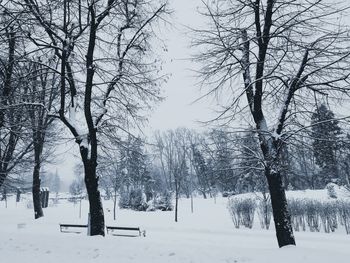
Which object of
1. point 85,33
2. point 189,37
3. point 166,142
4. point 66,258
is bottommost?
point 66,258

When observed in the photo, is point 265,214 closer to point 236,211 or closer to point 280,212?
point 236,211

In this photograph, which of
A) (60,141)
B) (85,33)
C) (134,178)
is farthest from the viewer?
(134,178)

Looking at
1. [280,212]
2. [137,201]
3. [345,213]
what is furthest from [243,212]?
[137,201]

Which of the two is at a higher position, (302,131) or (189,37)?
(189,37)

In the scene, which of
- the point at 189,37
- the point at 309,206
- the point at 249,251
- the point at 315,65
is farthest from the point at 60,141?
the point at 309,206

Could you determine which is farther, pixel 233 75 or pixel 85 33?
pixel 85 33

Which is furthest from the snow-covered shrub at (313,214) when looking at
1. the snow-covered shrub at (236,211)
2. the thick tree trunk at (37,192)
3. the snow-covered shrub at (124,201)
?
the snow-covered shrub at (124,201)

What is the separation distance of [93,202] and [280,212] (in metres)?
5.94

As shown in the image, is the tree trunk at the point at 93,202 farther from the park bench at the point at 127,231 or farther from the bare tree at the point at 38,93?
the park bench at the point at 127,231

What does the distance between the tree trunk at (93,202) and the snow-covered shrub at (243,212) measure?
54.9 ft

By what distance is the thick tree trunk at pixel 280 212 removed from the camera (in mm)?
8982

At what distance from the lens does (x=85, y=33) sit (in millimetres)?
12469

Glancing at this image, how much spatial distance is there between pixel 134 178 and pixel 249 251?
5337cm

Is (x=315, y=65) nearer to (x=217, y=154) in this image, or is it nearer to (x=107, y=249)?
(x=217, y=154)
